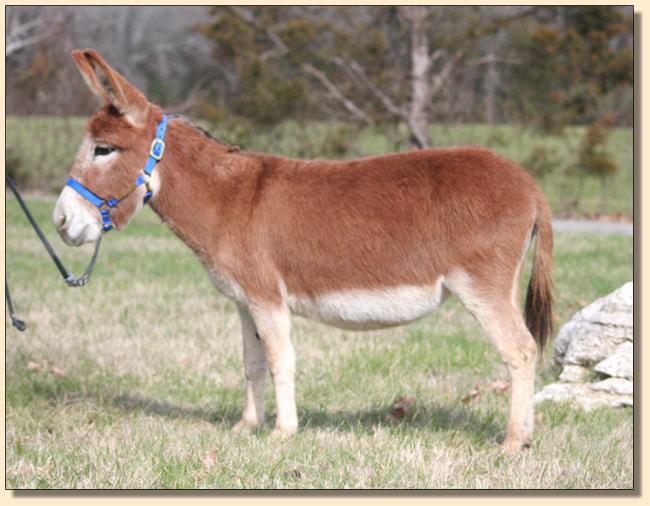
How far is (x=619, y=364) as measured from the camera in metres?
6.36

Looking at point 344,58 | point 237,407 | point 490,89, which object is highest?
point 344,58

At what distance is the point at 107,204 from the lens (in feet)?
16.8

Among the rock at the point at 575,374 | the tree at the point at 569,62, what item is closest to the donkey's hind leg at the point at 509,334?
the rock at the point at 575,374

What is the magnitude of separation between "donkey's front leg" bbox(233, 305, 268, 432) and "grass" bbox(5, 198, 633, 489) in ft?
0.62

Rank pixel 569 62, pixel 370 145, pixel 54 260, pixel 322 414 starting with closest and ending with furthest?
pixel 54 260
pixel 322 414
pixel 569 62
pixel 370 145

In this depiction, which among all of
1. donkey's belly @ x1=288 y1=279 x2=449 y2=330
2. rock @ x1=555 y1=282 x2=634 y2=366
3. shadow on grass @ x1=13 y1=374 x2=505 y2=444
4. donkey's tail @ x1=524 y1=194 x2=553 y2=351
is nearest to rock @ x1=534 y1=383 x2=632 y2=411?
rock @ x1=555 y1=282 x2=634 y2=366

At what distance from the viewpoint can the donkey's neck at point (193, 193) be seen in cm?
521

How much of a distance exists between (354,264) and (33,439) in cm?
216

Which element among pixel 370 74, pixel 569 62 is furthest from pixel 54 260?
pixel 370 74

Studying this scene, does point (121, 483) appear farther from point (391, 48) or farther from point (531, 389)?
point (391, 48)

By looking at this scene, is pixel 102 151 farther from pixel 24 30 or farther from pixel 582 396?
pixel 24 30

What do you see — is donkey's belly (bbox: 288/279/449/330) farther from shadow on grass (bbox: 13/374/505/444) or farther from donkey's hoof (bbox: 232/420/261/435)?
donkey's hoof (bbox: 232/420/261/435)

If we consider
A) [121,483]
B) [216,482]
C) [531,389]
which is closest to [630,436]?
[531,389]

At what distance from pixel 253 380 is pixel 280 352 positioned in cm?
54
